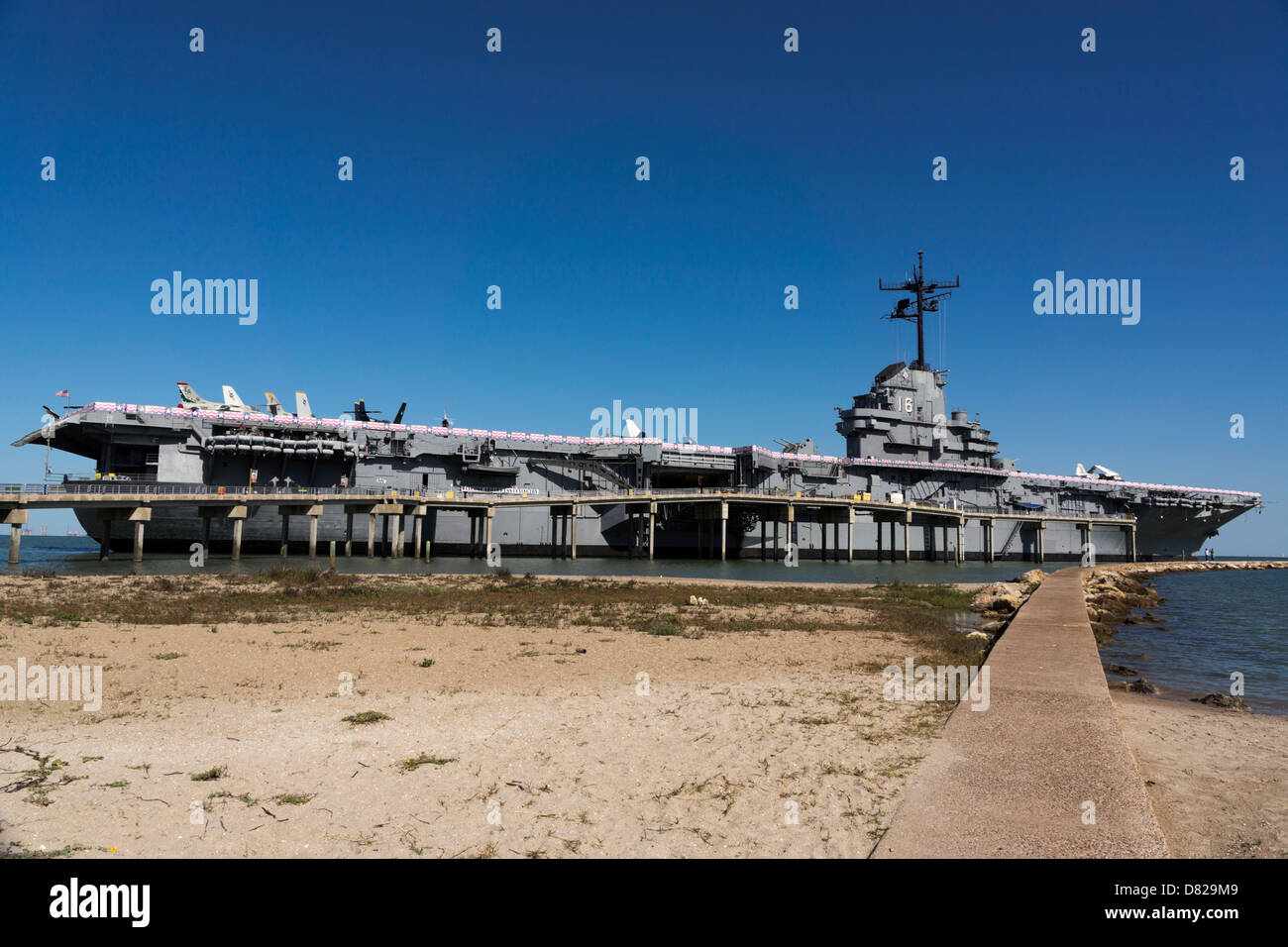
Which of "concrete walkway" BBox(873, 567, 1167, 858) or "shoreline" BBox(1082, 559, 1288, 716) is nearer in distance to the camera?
"concrete walkway" BBox(873, 567, 1167, 858)

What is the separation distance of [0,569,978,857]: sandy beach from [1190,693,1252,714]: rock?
13.5ft

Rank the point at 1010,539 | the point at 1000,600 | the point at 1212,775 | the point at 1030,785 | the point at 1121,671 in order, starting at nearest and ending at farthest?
the point at 1030,785 < the point at 1212,775 < the point at 1121,671 < the point at 1000,600 < the point at 1010,539

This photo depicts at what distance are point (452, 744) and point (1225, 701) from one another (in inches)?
450

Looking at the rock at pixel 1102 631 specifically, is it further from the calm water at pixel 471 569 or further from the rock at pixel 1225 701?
the calm water at pixel 471 569

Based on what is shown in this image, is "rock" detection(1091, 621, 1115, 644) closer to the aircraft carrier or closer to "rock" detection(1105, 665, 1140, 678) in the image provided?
"rock" detection(1105, 665, 1140, 678)

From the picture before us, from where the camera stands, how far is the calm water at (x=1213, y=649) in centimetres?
1210

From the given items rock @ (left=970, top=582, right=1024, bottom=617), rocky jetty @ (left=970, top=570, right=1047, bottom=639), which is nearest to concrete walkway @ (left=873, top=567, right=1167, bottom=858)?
rocky jetty @ (left=970, top=570, right=1047, bottom=639)

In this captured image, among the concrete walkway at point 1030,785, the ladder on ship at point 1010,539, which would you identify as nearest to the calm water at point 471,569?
the ladder on ship at point 1010,539

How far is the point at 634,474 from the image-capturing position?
51.7m

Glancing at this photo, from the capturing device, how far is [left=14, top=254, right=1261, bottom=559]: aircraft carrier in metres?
41.0

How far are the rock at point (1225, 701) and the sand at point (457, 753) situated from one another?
4.99 m

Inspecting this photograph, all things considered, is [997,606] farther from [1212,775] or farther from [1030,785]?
[1030,785]

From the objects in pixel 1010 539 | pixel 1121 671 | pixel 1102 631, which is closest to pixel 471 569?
pixel 1102 631
